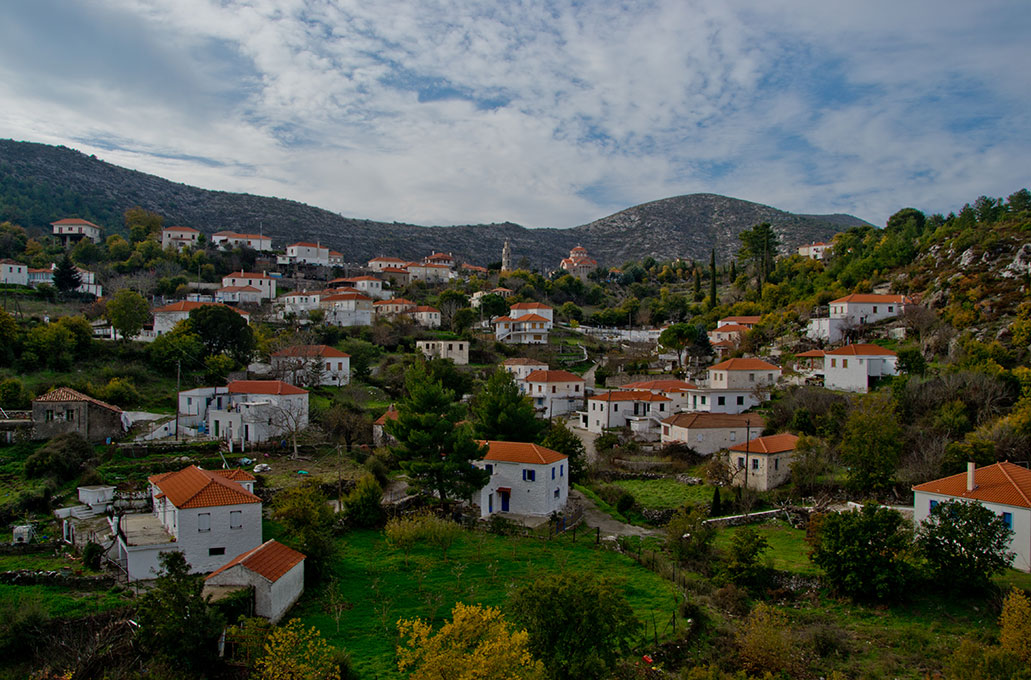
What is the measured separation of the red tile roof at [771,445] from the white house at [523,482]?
9659 mm

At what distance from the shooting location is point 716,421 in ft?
116

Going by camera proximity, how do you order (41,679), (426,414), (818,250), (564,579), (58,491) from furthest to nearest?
1. (818,250)
2. (426,414)
3. (58,491)
4. (564,579)
5. (41,679)

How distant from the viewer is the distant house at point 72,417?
26672 mm

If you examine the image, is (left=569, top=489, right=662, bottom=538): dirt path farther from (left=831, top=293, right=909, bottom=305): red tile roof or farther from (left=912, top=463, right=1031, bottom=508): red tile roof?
(left=831, top=293, right=909, bottom=305): red tile roof

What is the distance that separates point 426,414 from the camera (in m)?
25.7

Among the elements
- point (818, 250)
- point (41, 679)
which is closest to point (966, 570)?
point (41, 679)

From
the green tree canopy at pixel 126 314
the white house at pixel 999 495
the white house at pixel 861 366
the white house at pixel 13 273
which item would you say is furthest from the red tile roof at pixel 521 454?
the white house at pixel 13 273

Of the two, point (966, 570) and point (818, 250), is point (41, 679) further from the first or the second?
point (818, 250)

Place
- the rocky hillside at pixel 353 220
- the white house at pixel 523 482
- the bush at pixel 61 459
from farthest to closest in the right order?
the rocky hillside at pixel 353 220
the white house at pixel 523 482
the bush at pixel 61 459

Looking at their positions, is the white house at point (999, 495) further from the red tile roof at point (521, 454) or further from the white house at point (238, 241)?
the white house at point (238, 241)

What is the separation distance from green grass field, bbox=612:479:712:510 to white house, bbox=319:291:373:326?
36.8m

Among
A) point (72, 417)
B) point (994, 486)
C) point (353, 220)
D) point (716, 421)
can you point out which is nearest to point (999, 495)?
point (994, 486)

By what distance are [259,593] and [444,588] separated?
16.1ft

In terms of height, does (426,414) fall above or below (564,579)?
above
